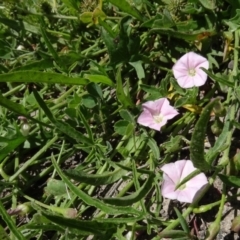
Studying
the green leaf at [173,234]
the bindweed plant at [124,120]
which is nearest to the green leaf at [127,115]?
the bindweed plant at [124,120]

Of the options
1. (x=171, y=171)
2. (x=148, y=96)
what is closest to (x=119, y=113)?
(x=148, y=96)

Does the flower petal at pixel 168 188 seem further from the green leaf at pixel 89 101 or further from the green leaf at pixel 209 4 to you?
the green leaf at pixel 209 4

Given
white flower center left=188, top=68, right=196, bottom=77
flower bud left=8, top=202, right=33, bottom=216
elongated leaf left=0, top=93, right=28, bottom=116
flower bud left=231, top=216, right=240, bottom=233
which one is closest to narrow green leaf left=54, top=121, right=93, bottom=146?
elongated leaf left=0, top=93, right=28, bottom=116

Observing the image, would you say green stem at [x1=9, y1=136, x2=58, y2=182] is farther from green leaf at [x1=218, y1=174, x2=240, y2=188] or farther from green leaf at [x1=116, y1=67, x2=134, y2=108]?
green leaf at [x1=218, y1=174, x2=240, y2=188]

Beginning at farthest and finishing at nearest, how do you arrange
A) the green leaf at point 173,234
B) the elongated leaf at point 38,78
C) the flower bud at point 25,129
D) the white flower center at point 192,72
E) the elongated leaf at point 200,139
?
the flower bud at point 25,129, the white flower center at point 192,72, the elongated leaf at point 38,78, the green leaf at point 173,234, the elongated leaf at point 200,139

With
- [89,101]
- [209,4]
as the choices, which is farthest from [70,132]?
[209,4]

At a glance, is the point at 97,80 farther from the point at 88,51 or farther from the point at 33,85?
the point at 33,85
